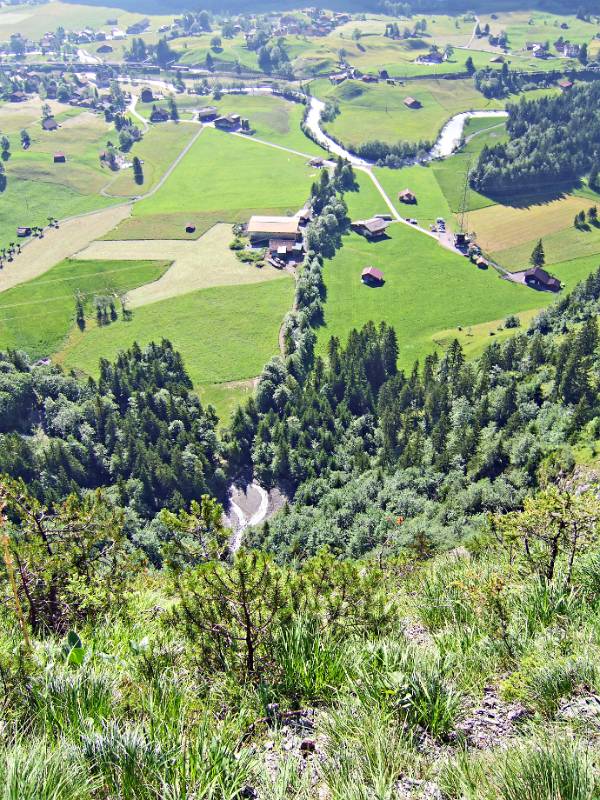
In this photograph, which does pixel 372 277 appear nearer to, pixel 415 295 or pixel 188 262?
pixel 415 295

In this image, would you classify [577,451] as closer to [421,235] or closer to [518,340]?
[518,340]

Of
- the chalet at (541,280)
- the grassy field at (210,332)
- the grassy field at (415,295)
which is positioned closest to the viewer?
the grassy field at (210,332)

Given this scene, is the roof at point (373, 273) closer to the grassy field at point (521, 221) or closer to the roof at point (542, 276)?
the grassy field at point (521, 221)

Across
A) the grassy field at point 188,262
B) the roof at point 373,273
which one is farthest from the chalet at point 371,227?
the grassy field at point 188,262

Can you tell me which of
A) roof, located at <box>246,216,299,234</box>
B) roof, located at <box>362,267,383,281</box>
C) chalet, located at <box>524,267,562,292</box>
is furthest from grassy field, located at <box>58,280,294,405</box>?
chalet, located at <box>524,267,562,292</box>

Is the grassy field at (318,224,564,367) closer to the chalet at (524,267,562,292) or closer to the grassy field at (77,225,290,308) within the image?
the chalet at (524,267,562,292)

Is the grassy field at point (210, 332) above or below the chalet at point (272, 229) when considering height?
below

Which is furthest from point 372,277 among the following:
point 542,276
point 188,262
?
point 188,262
